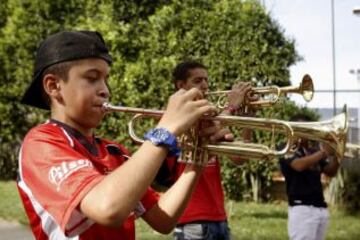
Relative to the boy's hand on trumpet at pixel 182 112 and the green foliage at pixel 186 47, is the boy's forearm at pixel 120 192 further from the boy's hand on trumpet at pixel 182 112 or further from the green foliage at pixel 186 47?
the green foliage at pixel 186 47

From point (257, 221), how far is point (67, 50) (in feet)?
20.8

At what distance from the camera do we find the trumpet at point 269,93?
3428 millimetres

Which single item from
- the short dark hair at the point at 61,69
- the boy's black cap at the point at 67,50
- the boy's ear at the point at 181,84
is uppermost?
the boy's black cap at the point at 67,50

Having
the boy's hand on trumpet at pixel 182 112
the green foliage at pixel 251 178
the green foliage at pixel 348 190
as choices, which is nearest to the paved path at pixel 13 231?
the green foliage at pixel 251 178

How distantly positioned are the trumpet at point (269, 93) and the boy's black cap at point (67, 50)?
1285mm

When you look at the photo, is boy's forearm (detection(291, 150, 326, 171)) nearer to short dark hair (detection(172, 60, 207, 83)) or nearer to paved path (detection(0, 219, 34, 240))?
short dark hair (detection(172, 60, 207, 83))

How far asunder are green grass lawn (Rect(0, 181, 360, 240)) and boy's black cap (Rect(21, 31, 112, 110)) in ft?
16.1

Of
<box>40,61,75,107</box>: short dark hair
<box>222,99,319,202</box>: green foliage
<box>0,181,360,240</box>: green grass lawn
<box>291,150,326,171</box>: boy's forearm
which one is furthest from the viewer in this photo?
<box>222,99,319,202</box>: green foliage

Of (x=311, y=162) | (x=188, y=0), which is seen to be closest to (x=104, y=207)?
(x=311, y=162)

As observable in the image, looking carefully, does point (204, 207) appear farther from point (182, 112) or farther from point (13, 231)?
point (13, 231)

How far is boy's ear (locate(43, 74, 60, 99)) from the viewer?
2066 mm

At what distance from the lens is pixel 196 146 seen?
89.9 inches

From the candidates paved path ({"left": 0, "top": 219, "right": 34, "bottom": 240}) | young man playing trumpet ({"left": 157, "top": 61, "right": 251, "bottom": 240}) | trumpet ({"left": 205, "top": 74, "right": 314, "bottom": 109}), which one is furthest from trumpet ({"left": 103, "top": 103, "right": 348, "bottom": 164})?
paved path ({"left": 0, "top": 219, "right": 34, "bottom": 240})

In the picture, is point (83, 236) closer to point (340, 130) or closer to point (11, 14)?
point (340, 130)
